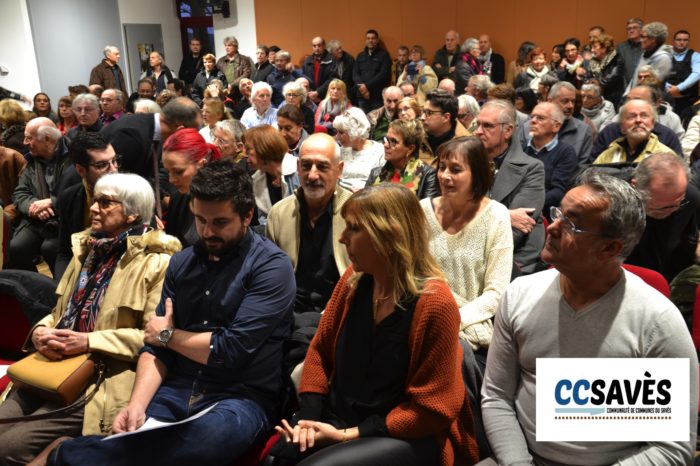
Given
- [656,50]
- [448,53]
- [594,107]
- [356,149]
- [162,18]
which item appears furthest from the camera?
[162,18]

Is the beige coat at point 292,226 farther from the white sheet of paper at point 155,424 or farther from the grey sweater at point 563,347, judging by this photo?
the grey sweater at point 563,347

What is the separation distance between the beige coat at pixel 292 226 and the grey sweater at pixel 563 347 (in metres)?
1.11

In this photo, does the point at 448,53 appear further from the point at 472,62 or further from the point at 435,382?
the point at 435,382

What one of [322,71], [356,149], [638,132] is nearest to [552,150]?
[638,132]

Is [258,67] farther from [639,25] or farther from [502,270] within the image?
[502,270]

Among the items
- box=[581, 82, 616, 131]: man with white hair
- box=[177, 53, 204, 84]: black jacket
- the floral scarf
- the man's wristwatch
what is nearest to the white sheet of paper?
the man's wristwatch

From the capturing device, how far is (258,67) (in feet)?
34.0

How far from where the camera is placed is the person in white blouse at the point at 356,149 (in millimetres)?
4645

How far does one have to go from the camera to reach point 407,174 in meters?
3.89

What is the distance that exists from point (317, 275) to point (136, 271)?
0.82 m

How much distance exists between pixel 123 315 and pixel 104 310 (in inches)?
3.0

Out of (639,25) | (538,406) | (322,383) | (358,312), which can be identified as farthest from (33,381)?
(639,25)

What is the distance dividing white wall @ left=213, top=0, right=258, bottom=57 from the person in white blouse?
8.48 metres

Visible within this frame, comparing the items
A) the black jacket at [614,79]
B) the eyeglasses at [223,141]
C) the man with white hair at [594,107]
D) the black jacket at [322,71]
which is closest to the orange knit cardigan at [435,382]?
the eyeglasses at [223,141]
